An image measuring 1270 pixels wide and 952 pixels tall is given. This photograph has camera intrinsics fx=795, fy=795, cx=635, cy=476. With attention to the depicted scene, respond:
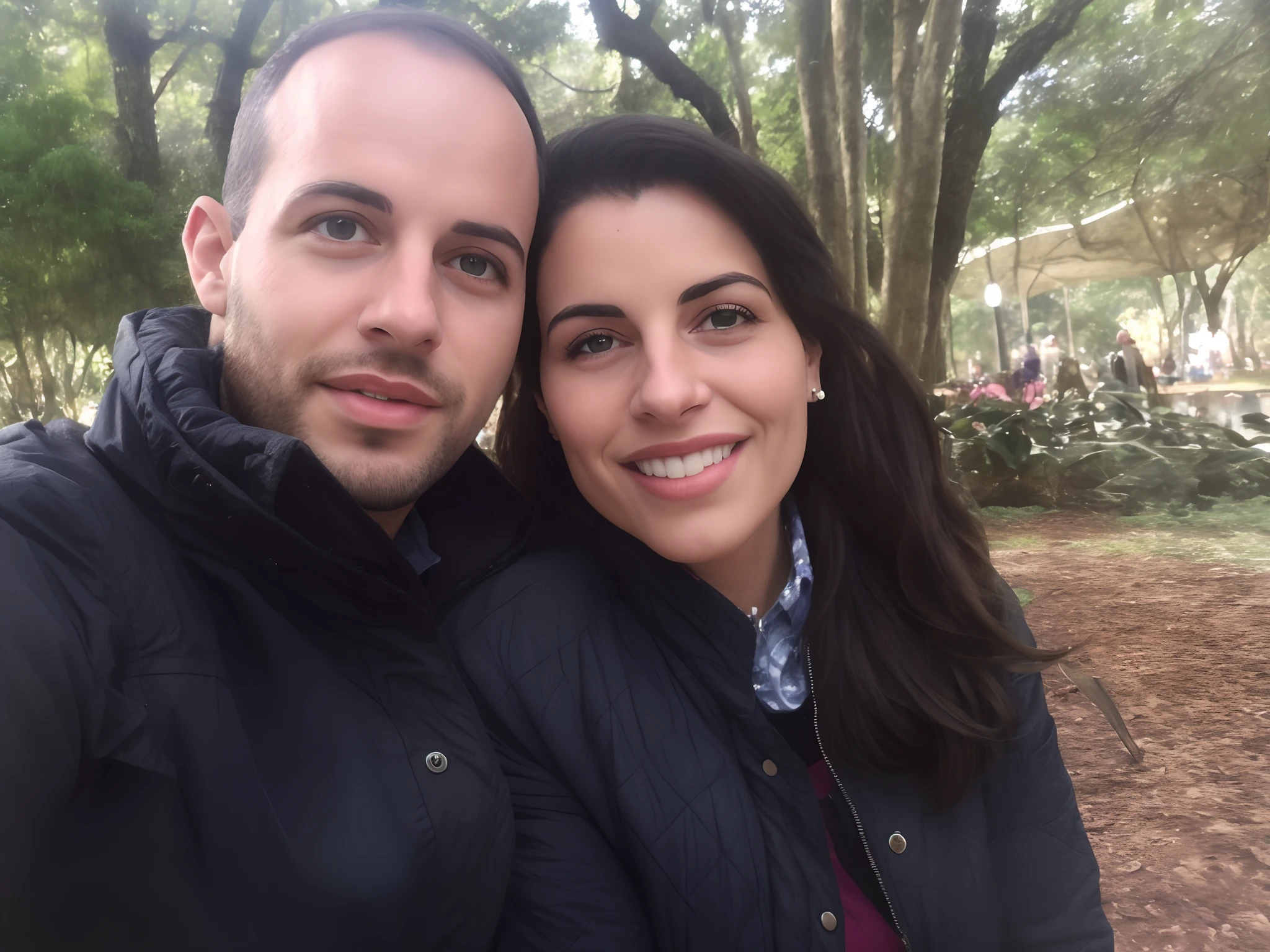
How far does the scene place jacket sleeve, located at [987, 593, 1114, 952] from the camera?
140 cm

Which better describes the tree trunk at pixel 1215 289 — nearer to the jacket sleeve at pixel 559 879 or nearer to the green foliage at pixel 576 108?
the green foliage at pixel 576 108

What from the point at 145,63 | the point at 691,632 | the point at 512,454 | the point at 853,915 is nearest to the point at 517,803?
the point at 691,632

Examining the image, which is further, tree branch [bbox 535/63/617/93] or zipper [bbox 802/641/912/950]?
tree branch [bbox 535/63/617/93]

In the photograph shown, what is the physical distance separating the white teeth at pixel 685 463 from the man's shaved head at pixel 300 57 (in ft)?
2.26

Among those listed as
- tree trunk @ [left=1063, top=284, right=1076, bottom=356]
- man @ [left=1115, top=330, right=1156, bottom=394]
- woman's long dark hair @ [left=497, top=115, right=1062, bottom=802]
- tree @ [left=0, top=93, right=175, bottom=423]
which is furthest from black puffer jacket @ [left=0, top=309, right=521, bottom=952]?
tree trunk @ [left=1063, top=284, right=1076, bottom=356]

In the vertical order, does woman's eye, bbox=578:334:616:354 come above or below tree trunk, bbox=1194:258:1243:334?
below

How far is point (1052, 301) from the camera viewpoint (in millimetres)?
27875

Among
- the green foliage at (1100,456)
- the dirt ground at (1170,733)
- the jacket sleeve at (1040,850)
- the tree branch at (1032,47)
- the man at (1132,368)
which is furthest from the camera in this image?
the man at (1132,368)

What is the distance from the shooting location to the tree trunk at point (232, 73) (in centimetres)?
563

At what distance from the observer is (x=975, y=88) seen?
599 cm

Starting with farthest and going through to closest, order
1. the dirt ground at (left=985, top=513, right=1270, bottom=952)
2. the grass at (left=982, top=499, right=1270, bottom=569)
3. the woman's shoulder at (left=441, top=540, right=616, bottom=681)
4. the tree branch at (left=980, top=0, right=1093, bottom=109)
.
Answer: the tree branch at (left=980, top=0, right=1093, bottom=109) → the grass at (left=982, top=499, right=1270, bottom=569) → the dirt ground at (left=985, top=513, right=1270, bottom=952) → the woman's shoulder at (left=441, top=540, right=616, bottom=681)

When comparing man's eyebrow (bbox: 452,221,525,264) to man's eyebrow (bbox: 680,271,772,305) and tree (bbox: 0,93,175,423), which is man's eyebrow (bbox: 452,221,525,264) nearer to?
man's eyebrow (bbox: 680,271,772,305)

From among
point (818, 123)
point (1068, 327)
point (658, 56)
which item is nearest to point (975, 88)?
point (818, 123)

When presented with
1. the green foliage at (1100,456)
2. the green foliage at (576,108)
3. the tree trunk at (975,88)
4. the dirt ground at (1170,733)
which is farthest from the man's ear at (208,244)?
the tree trunk at (975,88)
